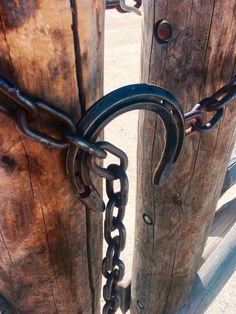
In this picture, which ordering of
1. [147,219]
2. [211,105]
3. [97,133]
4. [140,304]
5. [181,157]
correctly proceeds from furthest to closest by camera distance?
[140,304]
[147,219]
[181,157]
[211,105]
[97,133]

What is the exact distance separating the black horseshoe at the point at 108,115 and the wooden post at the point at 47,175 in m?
0.05

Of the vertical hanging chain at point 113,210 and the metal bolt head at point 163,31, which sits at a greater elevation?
the metal bolt head at point 163,31

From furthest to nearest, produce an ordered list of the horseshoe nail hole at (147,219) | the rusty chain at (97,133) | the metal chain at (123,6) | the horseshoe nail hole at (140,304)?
the horseshoe nail hole at (140,304) → the horseshoe nail hole at (147,219) → the metal chain at (123,6) → the rusty chain at (97,133)

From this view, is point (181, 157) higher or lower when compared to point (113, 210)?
lower

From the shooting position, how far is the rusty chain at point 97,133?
1.58ft

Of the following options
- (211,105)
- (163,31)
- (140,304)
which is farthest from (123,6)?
(140,304)

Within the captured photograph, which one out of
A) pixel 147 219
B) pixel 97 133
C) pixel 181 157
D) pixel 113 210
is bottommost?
pixel 147 219

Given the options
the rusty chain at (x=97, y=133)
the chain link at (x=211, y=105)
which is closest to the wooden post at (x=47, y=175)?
the rusty chain at (x=97, y=133)

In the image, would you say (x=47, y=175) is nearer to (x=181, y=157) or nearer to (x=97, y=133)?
(x=97, y=133)

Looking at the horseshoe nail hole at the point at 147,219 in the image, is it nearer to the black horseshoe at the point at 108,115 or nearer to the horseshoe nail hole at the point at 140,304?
the horseshoe nail hole at the point at 140,304

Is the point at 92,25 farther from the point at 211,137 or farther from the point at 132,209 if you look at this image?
the point at 132,209

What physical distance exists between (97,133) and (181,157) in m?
0.50

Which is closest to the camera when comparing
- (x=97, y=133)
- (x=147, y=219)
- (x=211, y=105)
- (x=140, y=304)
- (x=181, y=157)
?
(x=97, y=133)

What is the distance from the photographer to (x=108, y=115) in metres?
0.55
